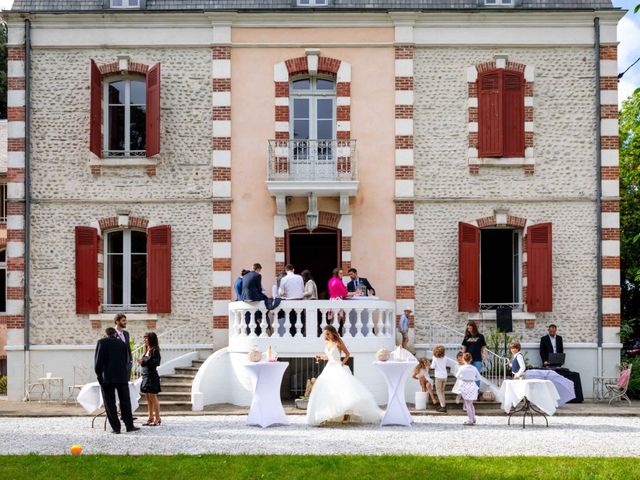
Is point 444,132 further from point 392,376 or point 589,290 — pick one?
point 392,376

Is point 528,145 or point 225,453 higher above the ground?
point 528,145

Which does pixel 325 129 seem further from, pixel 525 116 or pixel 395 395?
pixel 395 395

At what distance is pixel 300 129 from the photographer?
20078mm

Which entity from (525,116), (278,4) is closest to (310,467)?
(525,116)

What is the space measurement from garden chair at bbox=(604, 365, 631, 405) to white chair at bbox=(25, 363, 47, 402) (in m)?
11.1

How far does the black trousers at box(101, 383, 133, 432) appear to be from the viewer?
44.6 feet

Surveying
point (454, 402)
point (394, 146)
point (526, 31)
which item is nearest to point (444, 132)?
point (394, 146)

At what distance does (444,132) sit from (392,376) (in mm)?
7041

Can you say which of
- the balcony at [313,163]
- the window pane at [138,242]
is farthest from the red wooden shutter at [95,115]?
the balcony at [313,163]

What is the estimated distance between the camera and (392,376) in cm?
1449

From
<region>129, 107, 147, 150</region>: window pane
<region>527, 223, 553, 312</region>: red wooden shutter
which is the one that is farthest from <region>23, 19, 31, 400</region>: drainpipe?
<region>527, 223, 553, 312</region>: red wooden shutter

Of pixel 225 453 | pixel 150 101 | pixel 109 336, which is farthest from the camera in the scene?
pixel 150 101

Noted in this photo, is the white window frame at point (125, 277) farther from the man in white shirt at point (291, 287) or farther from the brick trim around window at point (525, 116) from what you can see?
the brick trim around window at point (525, 116)

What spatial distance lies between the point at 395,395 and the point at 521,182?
7.07 metres
